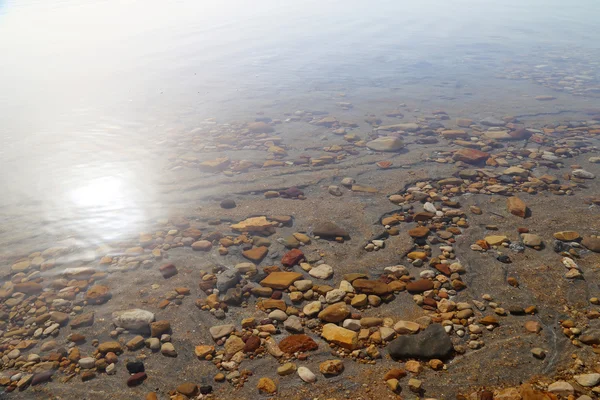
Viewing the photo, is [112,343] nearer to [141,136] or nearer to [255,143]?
[255,143]

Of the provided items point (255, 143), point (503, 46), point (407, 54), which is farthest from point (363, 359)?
point (503, 46)

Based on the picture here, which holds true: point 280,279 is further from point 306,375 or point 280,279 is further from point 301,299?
point 306,375

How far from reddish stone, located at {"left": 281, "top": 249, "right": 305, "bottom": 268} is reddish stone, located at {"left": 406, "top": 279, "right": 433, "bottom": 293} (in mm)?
1113

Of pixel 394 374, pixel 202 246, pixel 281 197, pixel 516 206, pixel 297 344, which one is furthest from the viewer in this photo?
pixel 281 197

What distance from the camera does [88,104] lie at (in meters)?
10.6

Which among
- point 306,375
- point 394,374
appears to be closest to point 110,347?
point 306,375

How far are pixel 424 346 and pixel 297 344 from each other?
94 centimetres

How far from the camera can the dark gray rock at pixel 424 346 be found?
9.87 ft

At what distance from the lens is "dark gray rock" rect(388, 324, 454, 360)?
9.87ft

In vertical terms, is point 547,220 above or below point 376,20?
below

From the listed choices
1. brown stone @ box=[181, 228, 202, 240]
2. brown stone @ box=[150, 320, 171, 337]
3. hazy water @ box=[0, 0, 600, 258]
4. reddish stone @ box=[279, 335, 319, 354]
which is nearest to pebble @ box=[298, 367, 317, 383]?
reddish stone @ box=[279, 335, 319, 354]

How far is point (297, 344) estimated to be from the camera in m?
3.19

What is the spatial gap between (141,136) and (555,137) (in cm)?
788

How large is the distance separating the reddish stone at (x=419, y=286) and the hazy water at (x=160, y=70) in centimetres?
330
